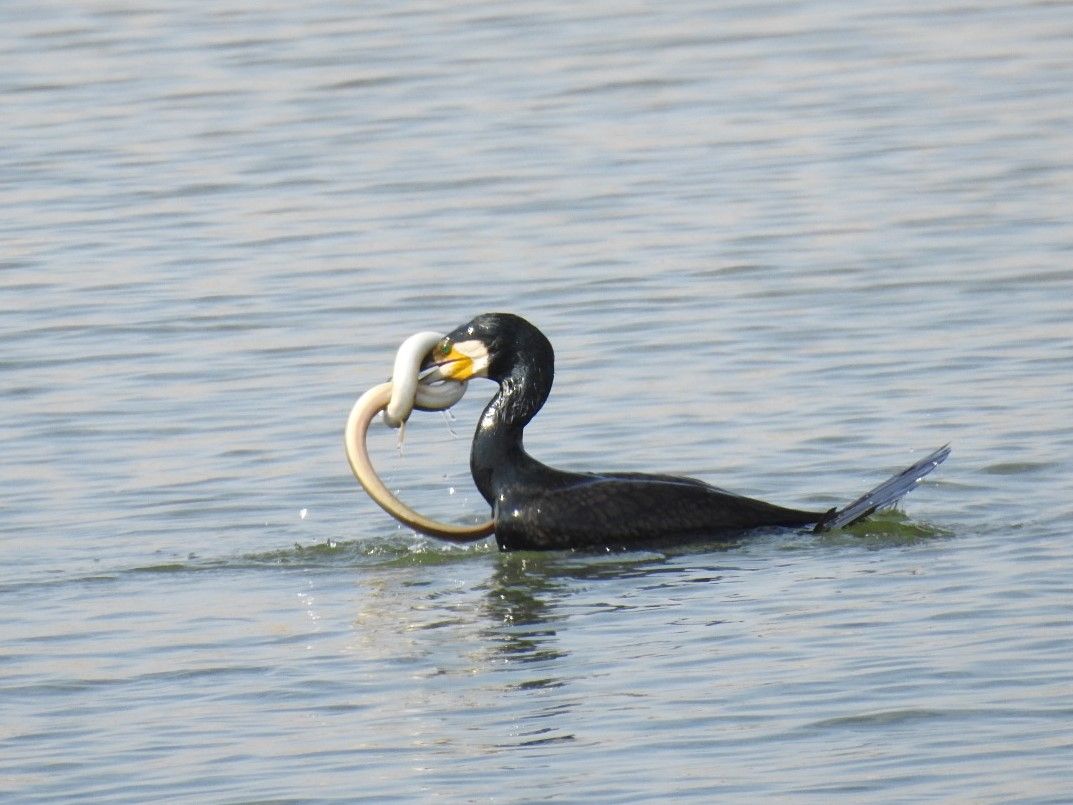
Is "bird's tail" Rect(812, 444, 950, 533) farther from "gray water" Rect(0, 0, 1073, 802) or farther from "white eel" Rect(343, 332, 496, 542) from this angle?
"white eel" Rect(343, 332, 496, 542)

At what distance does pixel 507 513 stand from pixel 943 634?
218 centimetres

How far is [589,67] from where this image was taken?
2141cm

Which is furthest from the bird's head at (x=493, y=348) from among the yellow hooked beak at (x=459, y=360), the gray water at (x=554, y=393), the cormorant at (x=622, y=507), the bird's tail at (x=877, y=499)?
the bird's tail at (x=877, y=499)

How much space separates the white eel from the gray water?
0.15 meters

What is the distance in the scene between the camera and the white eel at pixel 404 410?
1019 cm

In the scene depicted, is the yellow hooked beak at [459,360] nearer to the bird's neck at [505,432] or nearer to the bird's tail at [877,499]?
the bird's neck at [505,432]

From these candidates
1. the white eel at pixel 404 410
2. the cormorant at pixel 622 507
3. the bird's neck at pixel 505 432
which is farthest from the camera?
the bird's neck at pixel 505 432

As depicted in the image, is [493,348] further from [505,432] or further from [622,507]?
[622,507]

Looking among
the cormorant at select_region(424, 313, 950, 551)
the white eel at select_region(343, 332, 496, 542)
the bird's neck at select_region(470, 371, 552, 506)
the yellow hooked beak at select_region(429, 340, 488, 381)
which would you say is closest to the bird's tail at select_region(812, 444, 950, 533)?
the cormorant at select_region(424, 313, 950, 551)

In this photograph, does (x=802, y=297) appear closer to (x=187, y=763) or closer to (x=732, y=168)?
(x=732, y=168)

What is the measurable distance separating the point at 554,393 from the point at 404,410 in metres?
2.52

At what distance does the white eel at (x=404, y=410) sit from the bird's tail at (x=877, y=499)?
1273 millimetres

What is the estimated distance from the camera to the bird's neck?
1034 centimetres

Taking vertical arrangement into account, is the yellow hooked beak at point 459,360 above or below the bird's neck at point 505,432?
above
